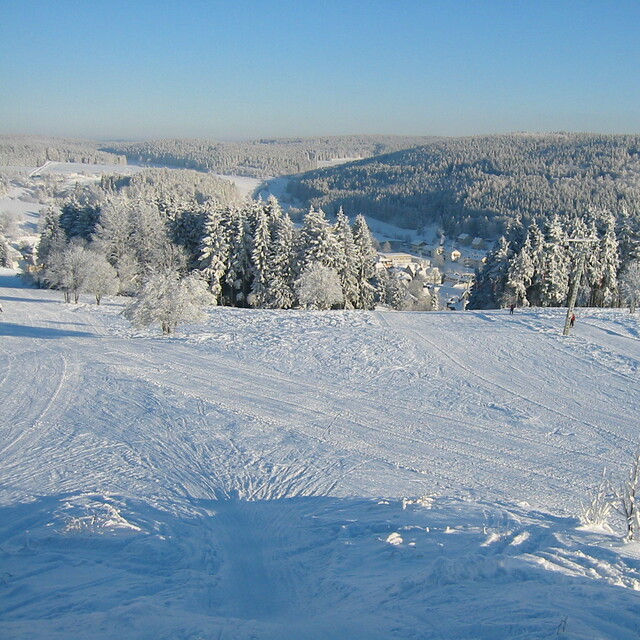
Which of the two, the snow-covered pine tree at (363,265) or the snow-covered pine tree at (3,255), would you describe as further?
the snow-covered pine tree at (3,255)

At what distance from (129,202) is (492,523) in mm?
47764

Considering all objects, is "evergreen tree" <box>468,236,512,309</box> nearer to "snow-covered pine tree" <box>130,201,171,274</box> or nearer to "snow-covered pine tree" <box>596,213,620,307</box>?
"snow-covered pine tree" <box>596,213,620,307</box>

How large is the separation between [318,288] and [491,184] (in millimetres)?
114190

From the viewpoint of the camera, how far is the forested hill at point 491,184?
108188mm

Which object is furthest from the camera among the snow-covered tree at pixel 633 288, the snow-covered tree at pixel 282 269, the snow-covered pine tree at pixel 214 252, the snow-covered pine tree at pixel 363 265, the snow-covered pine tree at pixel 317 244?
the snow-covered pine tree at pixel 363 265

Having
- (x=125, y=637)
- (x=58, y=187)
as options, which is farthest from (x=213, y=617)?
(x=58, y=187)

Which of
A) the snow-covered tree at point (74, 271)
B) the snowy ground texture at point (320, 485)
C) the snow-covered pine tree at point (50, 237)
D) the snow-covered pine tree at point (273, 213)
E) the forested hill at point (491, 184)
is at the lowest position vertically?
the snowy ground texture at point (320, 485)

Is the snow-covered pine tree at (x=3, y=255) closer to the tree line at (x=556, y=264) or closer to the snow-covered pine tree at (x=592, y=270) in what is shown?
the tree line at (x=556, y=264)

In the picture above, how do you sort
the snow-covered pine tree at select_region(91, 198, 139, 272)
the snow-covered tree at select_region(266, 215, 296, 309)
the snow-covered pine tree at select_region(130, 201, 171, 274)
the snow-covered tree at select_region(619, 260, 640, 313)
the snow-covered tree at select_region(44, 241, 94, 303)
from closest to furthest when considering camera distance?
1. the snow-covered tree at select_region(619, 260, 640, 313)
2. the snow-covered tree at select_region(44, 241, 94, 303)
3. the snow-covered tree at select_region(266, 215, 296, 309)
4. the snow-covered pine tree at select_region(130, 201, 171, 274)
5. the snow-covered pine tree at select_region(91, 198, 139, 272)

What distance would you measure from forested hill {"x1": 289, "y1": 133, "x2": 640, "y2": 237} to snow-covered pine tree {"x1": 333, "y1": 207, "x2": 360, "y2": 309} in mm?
59097

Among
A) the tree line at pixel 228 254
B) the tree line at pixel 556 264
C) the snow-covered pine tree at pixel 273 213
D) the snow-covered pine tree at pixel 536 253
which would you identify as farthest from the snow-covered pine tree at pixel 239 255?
the snow-covered pine tree at pixel 536 253

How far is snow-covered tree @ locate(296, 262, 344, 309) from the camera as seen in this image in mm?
33375

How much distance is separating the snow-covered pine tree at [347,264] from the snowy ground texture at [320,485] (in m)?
16.2

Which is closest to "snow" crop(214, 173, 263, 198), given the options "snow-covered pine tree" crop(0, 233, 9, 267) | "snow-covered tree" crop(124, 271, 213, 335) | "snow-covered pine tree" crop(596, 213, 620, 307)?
"snow-covered pine tree" crop(0, 233, 9, 267)
